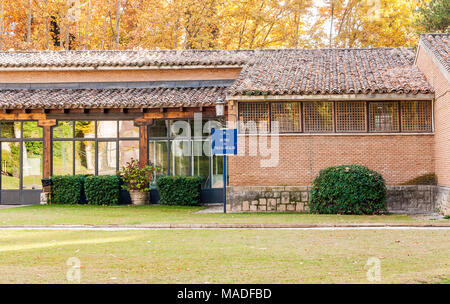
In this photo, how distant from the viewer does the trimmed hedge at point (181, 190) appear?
871 inches

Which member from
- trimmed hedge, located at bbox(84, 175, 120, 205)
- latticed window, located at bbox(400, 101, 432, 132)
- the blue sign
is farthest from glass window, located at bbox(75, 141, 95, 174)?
latticed window, located at bbox(400, 101, 432, 132)

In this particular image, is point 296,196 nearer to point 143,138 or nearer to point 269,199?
point 269,199

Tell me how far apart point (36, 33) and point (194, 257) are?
1372 inches

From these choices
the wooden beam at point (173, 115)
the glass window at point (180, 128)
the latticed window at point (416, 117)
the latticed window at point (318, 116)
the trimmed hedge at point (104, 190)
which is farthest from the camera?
the glass window at point (180, 128)

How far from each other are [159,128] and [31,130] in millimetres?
5520

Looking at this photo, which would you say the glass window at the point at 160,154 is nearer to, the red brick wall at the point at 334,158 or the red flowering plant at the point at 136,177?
the red flowering plant at the point at 136,177

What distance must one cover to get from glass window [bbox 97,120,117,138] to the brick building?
0.04m

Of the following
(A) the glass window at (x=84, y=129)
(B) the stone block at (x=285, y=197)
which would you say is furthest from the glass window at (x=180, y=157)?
(B) the stone block at (x=285, y=197)

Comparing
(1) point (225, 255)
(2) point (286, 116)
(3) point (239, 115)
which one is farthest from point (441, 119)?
(1) point (225, 255)

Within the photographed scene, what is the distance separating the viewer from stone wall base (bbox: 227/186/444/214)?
19.3 m

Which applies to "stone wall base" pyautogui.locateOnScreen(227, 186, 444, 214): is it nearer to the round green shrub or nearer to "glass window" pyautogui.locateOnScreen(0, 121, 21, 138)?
the round green shrub

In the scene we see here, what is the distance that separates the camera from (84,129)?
24.0 metres

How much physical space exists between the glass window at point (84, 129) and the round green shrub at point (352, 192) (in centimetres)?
1073
